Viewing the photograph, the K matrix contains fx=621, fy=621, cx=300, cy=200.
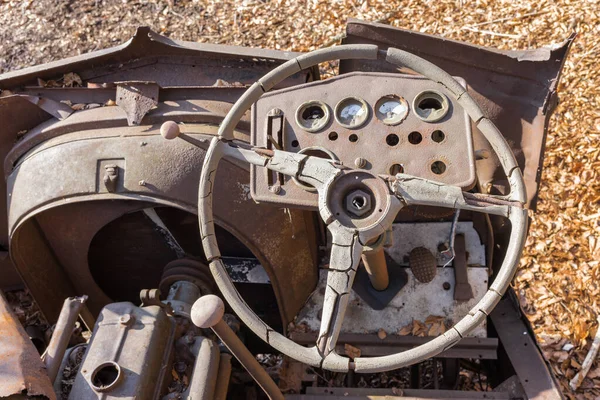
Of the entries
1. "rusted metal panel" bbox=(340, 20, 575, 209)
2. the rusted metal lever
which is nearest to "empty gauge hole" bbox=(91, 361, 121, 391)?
the rusted metal lever

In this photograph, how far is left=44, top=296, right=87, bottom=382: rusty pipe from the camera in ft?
8.61

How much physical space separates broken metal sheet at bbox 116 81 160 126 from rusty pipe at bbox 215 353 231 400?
1.18 meters

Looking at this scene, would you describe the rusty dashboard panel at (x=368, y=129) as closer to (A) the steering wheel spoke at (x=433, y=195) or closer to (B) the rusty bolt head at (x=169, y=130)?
(A) the steering wheel spoke at (x=433, y=195)

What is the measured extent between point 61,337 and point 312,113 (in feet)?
4.78

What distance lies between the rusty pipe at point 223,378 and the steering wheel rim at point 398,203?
60cm

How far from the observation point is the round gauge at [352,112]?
259 centimetres

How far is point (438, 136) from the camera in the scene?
2.52 meters

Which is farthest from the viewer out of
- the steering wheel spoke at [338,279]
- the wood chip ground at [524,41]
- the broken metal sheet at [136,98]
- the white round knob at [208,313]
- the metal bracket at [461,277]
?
the wood chip ground at [524,41]

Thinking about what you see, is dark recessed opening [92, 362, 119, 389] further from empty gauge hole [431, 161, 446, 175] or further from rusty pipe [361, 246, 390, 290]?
empty gauge hole [431, 161, 446, 175]

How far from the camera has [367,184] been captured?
214 cm

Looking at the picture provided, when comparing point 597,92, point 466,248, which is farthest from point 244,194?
point 597,92

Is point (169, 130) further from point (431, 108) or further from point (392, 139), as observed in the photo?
point (431, 108)

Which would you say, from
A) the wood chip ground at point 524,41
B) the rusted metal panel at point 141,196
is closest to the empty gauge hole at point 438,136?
the rusted metal panel at point 141,196

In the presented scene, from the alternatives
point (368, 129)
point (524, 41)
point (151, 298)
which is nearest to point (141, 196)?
point (151, 298)
